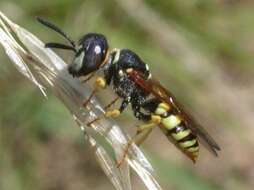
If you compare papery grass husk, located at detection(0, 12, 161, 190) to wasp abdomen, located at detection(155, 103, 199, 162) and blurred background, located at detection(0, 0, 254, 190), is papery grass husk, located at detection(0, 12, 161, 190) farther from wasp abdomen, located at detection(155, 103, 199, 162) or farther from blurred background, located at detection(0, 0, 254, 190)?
blurred background, located at detection(0, 0, 254, 190)

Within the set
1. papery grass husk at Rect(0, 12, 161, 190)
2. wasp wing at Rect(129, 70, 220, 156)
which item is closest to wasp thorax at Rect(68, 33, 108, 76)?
wasp wing at Rect(129, 70, 220, 156)

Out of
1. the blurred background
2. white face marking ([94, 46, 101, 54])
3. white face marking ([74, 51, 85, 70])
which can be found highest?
white face marking ([74, 51, 85, 70])

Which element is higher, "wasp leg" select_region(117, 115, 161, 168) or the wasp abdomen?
"wasp leg" select_region(117, 115, 161, 168)

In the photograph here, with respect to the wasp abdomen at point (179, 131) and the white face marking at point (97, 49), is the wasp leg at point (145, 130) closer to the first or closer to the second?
the wasp abdomen at point (179, 131)

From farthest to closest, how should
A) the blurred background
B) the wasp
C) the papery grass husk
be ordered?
the blurred background < the wasp < the papery grass husk

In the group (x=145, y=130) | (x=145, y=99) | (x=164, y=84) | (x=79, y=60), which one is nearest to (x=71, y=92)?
(x=79, y=60)

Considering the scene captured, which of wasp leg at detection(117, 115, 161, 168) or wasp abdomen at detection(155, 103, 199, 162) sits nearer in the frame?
wasp leg at detection(117, 115, 161, 168)

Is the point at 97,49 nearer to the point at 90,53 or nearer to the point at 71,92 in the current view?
the point at 90,53
